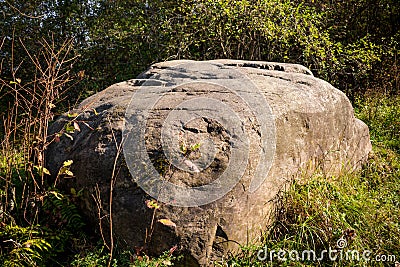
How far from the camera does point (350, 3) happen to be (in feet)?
28.1

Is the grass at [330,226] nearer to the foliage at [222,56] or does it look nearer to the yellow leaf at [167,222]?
the foliage at [222,56]

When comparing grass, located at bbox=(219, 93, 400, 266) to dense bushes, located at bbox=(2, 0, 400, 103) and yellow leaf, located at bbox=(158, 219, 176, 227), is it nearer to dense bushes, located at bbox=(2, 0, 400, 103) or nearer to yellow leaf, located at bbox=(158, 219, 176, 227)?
yellow leaf, located at bbox=(158, 219, 176, 227)

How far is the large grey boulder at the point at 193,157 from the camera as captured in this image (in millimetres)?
2672

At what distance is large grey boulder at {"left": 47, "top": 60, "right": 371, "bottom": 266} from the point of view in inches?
105

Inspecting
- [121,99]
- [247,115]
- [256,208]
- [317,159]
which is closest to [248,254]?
[256,208]

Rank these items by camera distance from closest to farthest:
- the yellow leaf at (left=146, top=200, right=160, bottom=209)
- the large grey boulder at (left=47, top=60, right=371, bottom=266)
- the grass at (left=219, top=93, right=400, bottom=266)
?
1. the yellow leaf at (left=146, top=200, right=160, bottom=209)
2. the large grey boulder at (left=47, top=60, right=371, bottom=266)
3. the grass at (left=219, top=93, right=400, bottom=266)

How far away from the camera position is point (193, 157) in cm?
281

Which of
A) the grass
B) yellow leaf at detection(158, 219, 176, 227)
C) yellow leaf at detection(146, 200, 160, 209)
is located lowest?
the grass

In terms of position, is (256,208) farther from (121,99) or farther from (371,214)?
(121,99)

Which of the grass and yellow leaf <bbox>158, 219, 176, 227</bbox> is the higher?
yellow leaf <bbox>158, 219, 176, 227</bbox>

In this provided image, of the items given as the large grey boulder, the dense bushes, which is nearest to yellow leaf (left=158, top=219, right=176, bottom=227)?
the large grey boulder

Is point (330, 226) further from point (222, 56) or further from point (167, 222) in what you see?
point (222, 56)

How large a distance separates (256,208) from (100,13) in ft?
20.5

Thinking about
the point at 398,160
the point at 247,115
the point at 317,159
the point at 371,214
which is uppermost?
the point at 247,115
